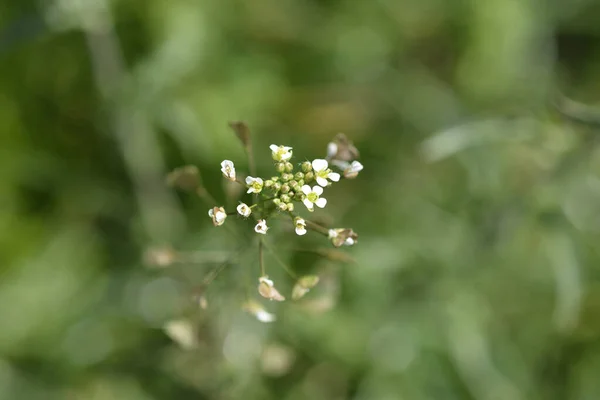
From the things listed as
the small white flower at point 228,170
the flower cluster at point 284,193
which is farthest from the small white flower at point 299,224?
the small white flower at point 228,170

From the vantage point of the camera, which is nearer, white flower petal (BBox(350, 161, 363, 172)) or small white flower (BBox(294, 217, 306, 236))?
small white flower (BBox(294, 217, 306, 236))

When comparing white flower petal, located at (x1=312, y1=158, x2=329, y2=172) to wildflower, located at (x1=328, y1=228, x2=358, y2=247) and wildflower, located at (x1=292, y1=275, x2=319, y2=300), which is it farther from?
wildflower, located at (x1=292, y1=275, x2=319, y2=300)

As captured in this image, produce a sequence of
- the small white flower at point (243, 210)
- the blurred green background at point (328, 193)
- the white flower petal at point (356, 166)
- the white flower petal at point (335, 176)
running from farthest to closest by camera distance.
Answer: the blurred green background at point (328, 193)
the white flower petal at point (356, 166)
the white flower petal at point (335, 176)
the small white flower at point (243, 210)

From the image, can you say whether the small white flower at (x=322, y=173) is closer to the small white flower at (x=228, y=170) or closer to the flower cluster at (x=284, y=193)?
the flower cluster at (x=284, y=193)

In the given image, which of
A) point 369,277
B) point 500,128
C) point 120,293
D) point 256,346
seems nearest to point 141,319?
point 120,293

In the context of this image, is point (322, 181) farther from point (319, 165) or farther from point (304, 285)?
point (304, 285)

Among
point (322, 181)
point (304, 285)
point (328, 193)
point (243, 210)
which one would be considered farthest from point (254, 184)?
point (328, 193)

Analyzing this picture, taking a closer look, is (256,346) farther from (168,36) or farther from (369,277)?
(168,36)

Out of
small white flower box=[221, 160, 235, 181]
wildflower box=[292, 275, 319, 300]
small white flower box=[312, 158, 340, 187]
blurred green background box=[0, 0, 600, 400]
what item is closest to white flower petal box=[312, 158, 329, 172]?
small white flower box=[312, 158, 340, 187]

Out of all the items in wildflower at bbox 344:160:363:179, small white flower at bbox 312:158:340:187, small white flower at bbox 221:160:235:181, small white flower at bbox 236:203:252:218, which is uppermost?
small white flower at bbox 221:160:235:181
